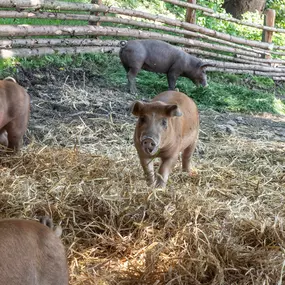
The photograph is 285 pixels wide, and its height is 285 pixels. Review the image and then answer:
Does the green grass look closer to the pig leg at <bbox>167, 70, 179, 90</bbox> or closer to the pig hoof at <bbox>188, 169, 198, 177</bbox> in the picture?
A: the pig leg at <bbox>167, 70, 179, 90</bbox>

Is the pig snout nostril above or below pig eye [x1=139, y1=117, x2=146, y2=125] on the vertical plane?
below

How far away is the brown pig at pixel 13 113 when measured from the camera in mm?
5242

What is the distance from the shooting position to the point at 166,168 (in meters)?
4.91

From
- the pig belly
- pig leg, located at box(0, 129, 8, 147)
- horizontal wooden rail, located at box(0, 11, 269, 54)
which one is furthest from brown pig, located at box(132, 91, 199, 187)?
the pig belly

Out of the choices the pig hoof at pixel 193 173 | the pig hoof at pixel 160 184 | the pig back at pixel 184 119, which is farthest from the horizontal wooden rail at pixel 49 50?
the pig hoof at pixel 160 184

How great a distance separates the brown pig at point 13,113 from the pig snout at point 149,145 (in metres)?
1.53

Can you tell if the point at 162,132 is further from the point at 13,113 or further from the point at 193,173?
the point at 13,113

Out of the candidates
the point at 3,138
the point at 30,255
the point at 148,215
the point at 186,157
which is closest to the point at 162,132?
the point at 148,215

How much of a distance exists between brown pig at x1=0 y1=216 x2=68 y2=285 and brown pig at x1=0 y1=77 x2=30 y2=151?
9.24 feet

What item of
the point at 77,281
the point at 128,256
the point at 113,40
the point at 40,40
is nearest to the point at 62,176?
the point at 128,256

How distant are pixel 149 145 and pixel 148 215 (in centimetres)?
69

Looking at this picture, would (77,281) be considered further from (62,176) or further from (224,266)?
(62,176)

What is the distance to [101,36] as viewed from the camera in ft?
35.2

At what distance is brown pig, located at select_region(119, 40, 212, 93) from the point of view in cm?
931
